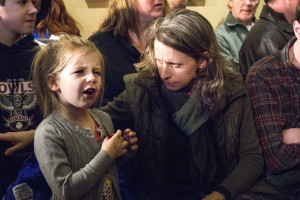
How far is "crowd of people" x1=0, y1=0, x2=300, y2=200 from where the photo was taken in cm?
140

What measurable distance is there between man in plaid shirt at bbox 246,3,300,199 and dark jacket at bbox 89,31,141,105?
2.08 feet

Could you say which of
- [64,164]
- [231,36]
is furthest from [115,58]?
[231,36]

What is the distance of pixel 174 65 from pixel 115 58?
0.64 metres

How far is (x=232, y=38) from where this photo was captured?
129 inches

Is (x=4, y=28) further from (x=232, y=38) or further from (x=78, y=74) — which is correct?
(x=232, y=38)

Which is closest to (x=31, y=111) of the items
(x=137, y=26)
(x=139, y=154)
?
(x=139, y=154)

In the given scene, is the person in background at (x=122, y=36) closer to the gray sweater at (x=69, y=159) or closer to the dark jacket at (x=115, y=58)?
the dark jacket at (x=115, y=58)

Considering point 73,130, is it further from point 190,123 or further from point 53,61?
point 190,123

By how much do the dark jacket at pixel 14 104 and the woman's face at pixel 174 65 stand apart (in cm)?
51

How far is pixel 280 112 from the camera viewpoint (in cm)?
180

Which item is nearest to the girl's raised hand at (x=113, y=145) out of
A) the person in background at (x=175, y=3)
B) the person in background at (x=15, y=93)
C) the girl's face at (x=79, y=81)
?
the girl's face at (x=79, y=81)

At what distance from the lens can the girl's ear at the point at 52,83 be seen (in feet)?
4.58

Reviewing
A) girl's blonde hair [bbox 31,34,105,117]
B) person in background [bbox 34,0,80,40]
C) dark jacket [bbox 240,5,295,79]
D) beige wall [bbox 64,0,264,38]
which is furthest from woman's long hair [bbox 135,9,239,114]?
beige wall [bbox 64,0,264,38]

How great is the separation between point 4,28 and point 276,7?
1635 mm
